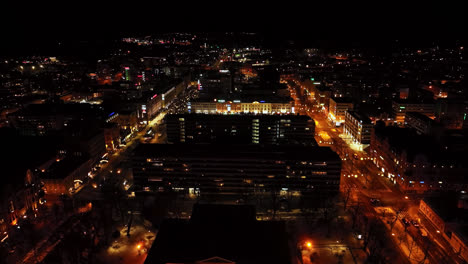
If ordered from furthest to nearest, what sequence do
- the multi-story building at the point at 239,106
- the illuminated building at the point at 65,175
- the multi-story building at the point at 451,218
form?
the multi-story building at the point at 239,106 < the illuminated building at the point at 65,175 < the multi-story building at the point at 451,218

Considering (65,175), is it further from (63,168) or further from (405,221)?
(405,221)

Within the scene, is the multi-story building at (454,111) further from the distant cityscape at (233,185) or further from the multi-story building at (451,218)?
the multi-story building at (451,218)

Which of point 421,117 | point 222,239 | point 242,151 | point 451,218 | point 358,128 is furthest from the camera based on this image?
point 421,117

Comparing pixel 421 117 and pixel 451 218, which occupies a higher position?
pixel 421 117

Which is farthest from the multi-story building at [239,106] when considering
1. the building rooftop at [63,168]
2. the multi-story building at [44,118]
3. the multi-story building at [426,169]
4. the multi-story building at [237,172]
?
the multi-story building at [237,172]

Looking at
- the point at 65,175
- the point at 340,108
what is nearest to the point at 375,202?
the point at 340,108

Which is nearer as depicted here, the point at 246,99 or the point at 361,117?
the point at 361,117

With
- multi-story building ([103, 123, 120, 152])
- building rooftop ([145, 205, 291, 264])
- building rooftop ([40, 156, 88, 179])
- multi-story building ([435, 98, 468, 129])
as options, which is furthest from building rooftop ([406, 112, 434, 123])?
building rooftop ([40, 156, 88, 179])
